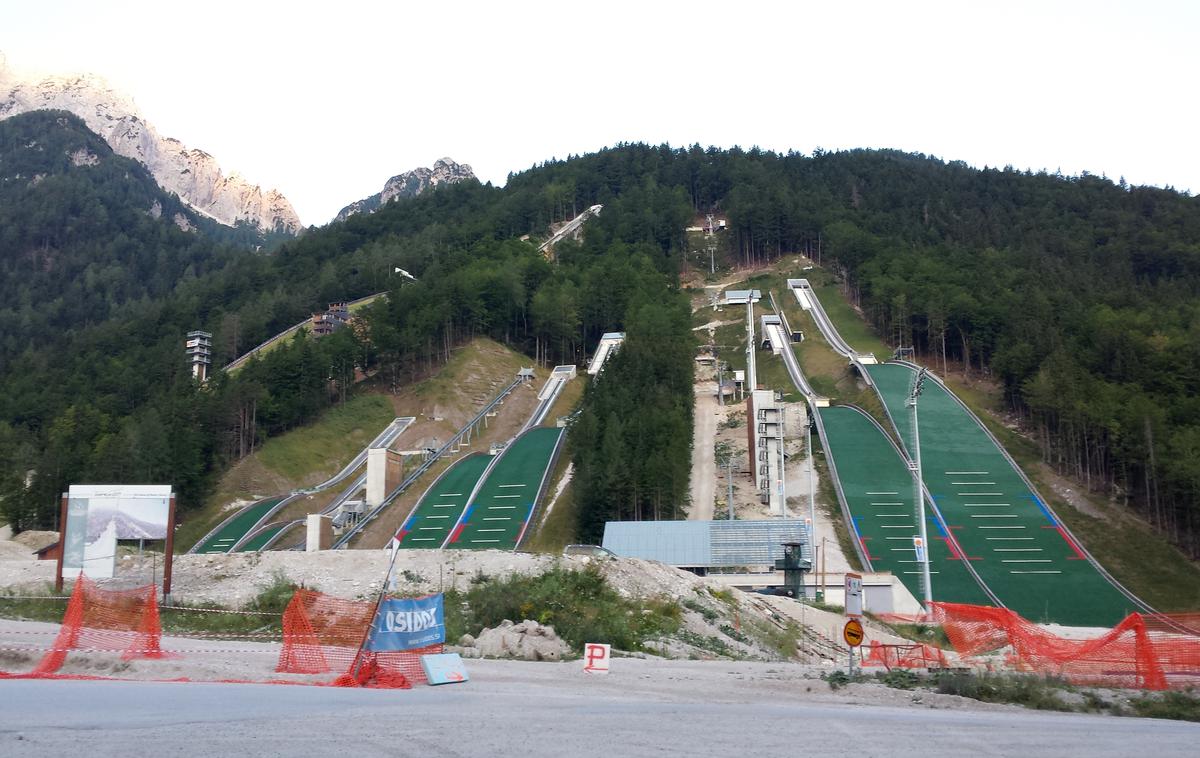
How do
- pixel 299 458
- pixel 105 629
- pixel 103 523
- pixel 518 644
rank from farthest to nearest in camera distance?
1. pixel 299 458
2. pixel 103 523
3. pixel 105 629
4. pixel 518 644

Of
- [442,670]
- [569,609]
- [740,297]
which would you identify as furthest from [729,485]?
[740,297]

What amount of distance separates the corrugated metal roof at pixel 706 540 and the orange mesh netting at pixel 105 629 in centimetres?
1947

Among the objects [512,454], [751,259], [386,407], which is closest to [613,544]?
[512,454]

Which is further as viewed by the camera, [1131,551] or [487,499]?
[487,499]

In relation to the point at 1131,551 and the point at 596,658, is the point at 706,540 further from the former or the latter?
the point at 596,658

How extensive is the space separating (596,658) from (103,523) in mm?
16311

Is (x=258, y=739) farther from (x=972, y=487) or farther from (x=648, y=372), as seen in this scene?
(x=648, y=372)

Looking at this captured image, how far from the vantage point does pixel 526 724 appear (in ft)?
32.9

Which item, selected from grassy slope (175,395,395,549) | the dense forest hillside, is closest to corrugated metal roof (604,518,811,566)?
the dense forest hillside

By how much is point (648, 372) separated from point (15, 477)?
3810cm

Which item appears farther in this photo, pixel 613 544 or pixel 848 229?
pixel 848 229

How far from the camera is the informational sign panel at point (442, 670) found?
13633 millimetres

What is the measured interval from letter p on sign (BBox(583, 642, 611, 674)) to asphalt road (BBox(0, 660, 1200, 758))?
1813 mm

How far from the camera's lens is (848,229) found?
97000 millimetres
